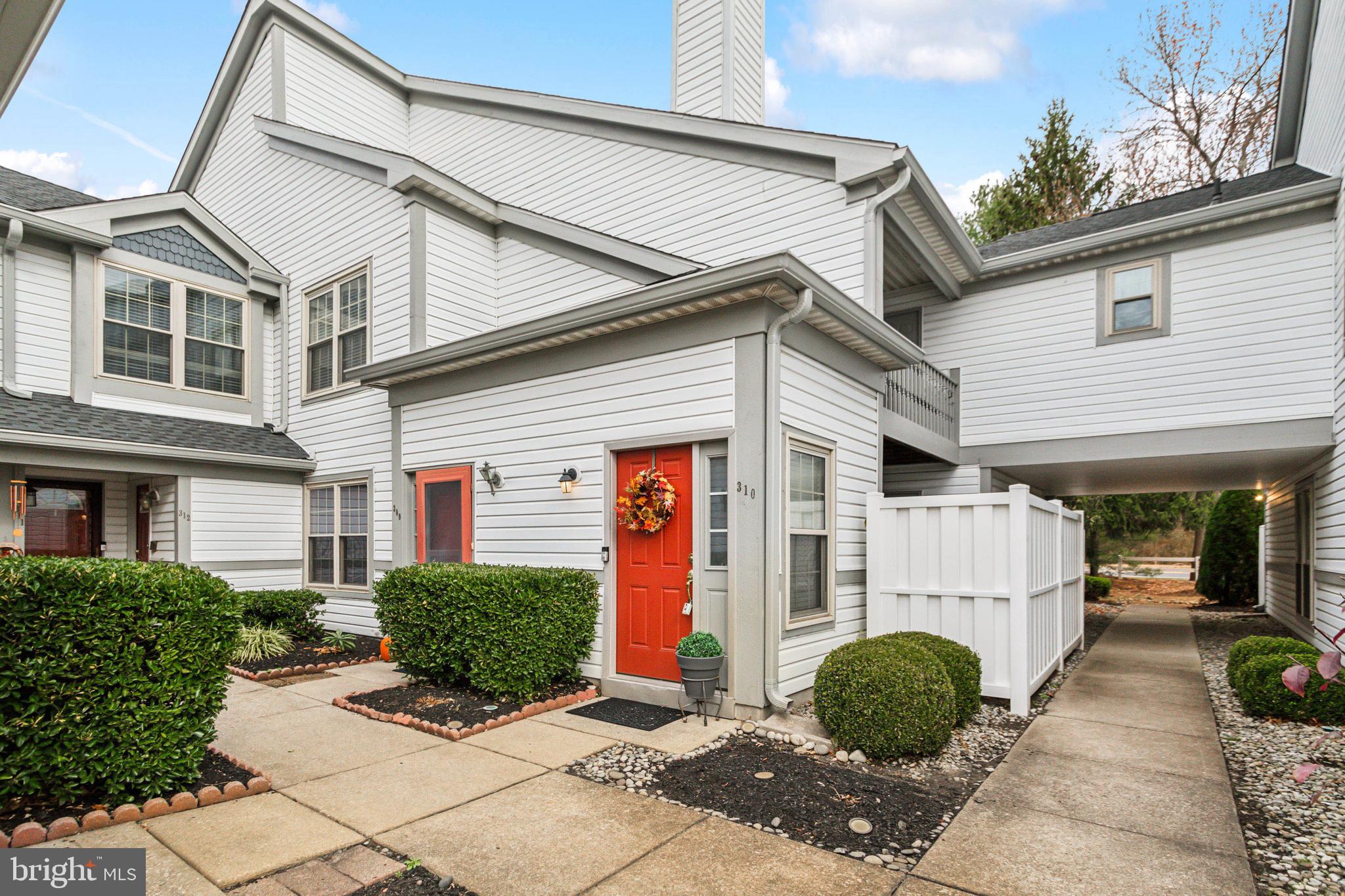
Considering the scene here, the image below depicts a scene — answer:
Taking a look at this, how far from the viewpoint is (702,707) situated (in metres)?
5.54

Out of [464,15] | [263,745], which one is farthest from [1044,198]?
[263,745]

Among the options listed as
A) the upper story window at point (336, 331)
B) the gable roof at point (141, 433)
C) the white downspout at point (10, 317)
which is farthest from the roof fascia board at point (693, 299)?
the white downspout at point (10, 317)

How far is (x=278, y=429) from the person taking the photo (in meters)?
10.5

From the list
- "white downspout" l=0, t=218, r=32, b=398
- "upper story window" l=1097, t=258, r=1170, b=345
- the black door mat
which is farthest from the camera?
"upper story window" l=1097, t=258, r=1170, b=345

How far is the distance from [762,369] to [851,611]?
2773mm

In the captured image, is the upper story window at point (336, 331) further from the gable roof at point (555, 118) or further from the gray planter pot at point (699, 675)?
the gray planter pot at point (699, 675)

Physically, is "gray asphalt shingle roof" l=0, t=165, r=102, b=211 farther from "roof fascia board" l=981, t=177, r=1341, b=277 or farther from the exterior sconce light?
"roof fascia board" l=981, t=177, r=1341, b=277

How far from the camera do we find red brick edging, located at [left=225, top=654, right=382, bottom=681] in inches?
283

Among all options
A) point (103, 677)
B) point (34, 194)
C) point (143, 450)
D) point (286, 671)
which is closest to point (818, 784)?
point (103, 677)

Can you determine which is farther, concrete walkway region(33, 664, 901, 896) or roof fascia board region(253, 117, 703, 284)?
roof fascia board region(253, 117, 703, 284)

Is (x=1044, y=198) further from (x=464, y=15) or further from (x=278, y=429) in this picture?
(x=278, y=429)

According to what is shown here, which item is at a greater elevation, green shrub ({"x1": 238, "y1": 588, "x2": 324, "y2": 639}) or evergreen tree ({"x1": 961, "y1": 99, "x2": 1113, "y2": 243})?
evergreen tree ({"x1": 961, "y1": 99, "x2": 1113, "y2": 243})

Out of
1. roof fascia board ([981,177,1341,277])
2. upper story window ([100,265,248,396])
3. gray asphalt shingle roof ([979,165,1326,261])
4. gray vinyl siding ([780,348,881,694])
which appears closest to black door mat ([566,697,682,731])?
gray vinyl siding ([780,348,881,694])

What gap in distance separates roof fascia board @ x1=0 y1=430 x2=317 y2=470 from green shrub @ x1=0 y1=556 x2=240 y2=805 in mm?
5134
